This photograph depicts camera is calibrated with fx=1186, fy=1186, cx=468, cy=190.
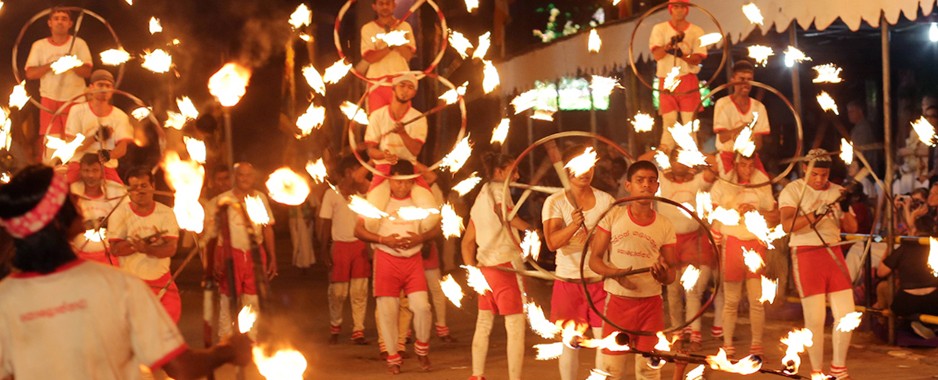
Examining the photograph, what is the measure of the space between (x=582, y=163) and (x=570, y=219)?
1.30 ft

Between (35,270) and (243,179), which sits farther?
(243,179)

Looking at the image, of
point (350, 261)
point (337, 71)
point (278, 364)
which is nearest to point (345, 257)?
point (350, 261)

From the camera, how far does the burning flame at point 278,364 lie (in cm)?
509

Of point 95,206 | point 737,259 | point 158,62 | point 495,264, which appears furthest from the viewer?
point 737,259

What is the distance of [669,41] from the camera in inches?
415

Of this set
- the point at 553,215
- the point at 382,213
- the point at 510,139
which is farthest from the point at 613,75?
the point at 553,215

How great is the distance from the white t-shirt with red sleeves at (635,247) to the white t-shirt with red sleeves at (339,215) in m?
4.43

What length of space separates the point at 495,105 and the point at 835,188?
9.34 meters

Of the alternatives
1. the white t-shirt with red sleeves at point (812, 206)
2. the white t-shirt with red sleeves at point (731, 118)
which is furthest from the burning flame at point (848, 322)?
the white t-shirt with red sleeves at point (731, 118)

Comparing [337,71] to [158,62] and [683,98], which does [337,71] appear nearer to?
[158,62]

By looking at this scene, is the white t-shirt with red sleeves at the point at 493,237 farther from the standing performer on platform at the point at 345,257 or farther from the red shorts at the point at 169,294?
the standing performer on platform at the point at 345,257

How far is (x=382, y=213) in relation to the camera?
9.83 meters

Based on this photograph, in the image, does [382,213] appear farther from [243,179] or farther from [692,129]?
[692,129]

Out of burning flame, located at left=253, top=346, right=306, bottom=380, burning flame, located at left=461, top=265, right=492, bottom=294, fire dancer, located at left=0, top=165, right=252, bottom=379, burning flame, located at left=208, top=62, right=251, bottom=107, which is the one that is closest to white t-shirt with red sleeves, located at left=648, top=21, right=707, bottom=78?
burning flame, located at left=461, top=265, right=492, bottom=294
